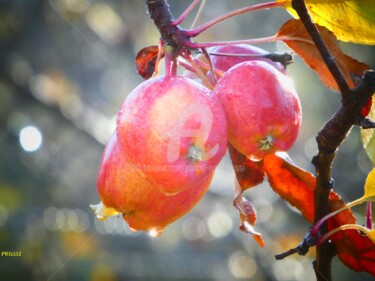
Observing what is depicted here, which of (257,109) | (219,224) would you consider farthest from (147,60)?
(219,224)

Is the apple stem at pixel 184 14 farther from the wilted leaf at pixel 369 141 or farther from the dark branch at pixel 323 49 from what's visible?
the wilted leaf at pixel 369 141

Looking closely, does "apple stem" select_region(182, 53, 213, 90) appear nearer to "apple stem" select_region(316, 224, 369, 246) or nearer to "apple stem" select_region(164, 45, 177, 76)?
"apple stem" select_region(164, 45, 177, 76)

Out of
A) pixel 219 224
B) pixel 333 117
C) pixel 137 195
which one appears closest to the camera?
pixel 333 117

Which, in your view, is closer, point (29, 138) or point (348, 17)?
point (348, 17)

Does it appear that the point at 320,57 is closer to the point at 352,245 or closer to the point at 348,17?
the point at 348,17

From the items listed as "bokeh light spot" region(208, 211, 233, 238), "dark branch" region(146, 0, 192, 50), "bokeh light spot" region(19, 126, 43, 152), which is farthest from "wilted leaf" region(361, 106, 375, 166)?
"bokeh light spot" region(19, 126, 43, 152)

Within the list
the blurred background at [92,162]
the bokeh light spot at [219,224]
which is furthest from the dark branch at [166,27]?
the bokeh light spot at [219,224]
